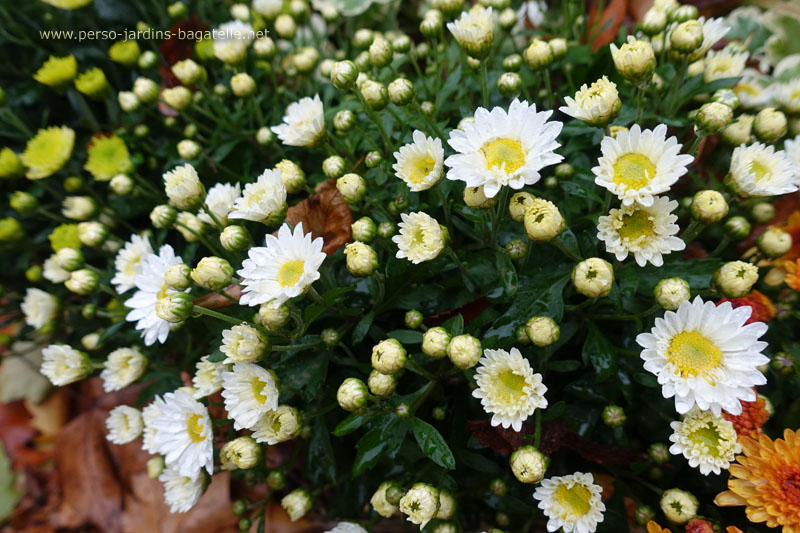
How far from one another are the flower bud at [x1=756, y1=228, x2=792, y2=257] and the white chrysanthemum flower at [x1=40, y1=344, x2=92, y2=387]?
6.38 ft

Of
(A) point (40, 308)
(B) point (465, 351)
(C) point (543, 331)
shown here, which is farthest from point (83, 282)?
(C) point (543, 331)

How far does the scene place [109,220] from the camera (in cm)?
207

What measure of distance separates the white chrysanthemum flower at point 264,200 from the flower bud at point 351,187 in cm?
14

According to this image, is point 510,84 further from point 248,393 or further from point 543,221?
point 248,393

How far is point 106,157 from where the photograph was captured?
1.92 metres

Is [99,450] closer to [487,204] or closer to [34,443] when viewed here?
[34,443]

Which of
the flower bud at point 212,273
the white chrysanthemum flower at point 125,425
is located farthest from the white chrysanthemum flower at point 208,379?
the white chrysanthemum flower at point 125,425

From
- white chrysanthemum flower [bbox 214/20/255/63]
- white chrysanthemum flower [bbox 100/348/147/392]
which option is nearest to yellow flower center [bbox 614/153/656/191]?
white chrysanthemum flower [bbox 214/20/255/63]

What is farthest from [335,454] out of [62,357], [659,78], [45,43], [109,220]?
[45,43]

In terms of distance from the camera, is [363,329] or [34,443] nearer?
[363,329]

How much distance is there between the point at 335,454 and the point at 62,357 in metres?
0.89

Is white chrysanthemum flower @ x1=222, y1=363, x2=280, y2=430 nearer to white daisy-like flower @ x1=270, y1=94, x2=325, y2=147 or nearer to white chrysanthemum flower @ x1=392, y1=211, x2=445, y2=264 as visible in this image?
white chrysanthemum flower @ x1=392, y1=211, x2=445, y2=264

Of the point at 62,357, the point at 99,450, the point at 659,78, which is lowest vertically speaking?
the point at 99,450

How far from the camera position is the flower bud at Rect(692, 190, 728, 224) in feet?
3.79
